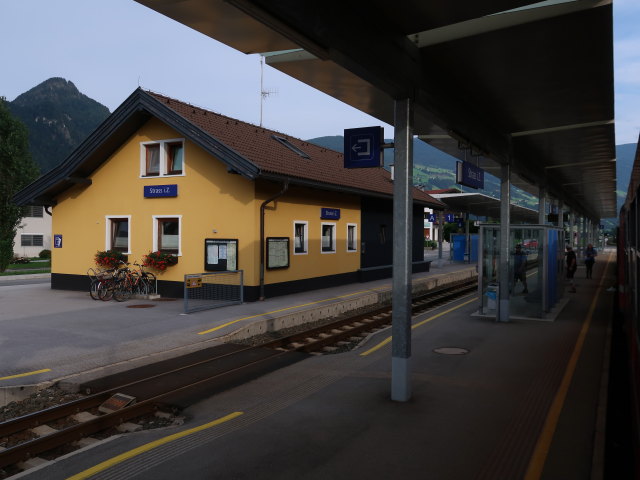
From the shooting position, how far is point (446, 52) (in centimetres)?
625

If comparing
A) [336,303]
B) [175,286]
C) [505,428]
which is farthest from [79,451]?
[175,286]

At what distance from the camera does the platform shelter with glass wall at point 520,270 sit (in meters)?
12.5

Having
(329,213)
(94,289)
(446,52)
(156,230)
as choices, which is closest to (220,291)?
(156,230)

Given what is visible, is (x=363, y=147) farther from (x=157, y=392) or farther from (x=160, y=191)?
(x=160, y=191)

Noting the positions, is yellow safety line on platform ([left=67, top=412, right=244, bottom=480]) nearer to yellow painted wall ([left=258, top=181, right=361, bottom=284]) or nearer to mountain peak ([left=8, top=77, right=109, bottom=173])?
yellow painted wall ([left=258, top=181, right=361, bottom=284])

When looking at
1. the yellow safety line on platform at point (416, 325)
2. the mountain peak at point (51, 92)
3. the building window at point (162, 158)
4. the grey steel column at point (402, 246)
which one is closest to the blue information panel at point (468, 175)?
the grey steel column at point (402, 246)

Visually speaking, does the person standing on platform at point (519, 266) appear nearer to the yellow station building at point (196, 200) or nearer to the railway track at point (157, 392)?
the railway track at point (157, 392)

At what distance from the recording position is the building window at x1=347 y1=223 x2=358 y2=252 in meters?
20.3

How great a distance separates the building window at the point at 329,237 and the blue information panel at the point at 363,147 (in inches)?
468

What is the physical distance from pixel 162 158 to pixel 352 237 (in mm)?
8160

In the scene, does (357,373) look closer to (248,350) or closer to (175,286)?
(248,350)

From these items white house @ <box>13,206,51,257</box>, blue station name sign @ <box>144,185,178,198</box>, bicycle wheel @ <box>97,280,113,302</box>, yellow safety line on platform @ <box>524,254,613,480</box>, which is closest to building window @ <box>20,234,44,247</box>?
white house @ <box>13,206,51,257</box>

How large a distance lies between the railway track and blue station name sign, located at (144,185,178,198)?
25.3 ft

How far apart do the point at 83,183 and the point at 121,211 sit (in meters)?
2.05
